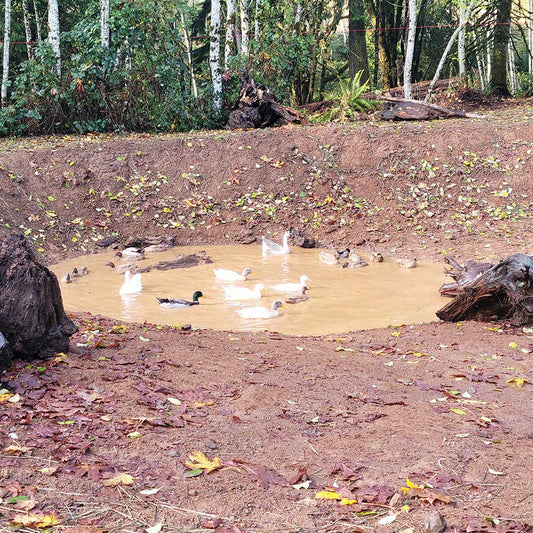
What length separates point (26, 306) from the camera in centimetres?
508

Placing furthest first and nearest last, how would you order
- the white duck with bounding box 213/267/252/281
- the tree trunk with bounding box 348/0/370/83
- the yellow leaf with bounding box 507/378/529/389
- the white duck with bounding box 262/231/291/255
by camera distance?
the tree trunk with bounding box 348/0/370/83
the white duck with bounding box 262/231/291/255
the white duck with bounding box 213/267/252/281
the yellow leaf with bounding box 507/378/529/389

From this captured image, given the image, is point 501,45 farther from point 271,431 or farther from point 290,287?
point 271,431

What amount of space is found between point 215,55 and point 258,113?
222cm

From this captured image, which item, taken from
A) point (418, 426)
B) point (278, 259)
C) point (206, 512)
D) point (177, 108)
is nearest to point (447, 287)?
point (278, 259)

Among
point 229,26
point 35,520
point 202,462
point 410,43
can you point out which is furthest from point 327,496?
point 229,26

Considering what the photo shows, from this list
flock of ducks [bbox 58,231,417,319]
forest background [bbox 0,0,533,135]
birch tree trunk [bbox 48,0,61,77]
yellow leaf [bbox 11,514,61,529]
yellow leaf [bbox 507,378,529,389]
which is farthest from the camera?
forest background [bbox 0,0,533,135]

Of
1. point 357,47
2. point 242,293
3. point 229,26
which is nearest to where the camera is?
point 242,293

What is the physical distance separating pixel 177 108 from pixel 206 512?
17096mm

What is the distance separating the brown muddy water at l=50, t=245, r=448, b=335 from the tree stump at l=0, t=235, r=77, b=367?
3343mm

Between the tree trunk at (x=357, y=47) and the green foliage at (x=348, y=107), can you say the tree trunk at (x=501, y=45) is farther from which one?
the green foliage at (x=348, y=107)

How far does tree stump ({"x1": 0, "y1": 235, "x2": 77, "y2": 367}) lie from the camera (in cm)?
499

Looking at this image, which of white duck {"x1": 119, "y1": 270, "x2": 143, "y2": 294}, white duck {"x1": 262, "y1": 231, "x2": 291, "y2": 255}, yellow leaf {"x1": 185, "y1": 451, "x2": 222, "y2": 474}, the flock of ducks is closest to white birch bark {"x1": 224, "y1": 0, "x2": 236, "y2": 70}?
white duck {"x1": 262, "y1": 231, "x2": 291, "y2": 255}

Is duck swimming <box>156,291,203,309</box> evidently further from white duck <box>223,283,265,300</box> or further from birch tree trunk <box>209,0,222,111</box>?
birch tree trunk <box>209,0,222,111</box>

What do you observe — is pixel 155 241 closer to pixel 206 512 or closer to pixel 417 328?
pixel 417 328
